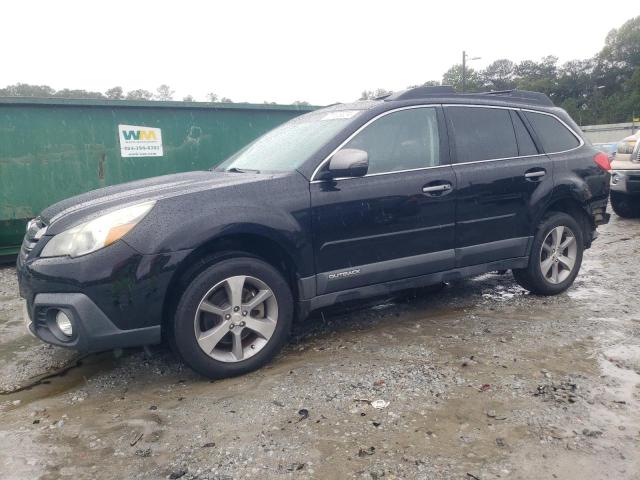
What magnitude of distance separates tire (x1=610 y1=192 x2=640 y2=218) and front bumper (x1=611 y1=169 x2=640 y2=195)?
312mm

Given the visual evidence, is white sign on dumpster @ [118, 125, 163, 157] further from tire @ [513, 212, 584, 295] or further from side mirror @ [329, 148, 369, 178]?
tire @ [513, 212, 584, 295]

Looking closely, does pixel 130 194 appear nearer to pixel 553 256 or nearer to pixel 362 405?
pixel 362 405

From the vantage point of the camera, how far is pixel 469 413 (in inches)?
108

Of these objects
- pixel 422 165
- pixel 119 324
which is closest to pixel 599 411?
pixel 422 165

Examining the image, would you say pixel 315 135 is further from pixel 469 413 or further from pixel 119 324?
pixel 469 413

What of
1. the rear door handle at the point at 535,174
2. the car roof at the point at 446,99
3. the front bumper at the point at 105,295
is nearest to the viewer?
the front bumper at the point at 105,295

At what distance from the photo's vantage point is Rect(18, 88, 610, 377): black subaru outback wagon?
9.80 feet

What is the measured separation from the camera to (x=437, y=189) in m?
3.91

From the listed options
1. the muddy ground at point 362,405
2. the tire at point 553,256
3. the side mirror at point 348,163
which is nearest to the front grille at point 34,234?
the muddy ground at point 362,405

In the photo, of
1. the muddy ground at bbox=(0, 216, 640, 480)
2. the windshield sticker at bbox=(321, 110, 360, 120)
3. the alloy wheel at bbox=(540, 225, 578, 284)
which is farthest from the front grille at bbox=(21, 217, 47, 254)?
the alloy wheel at bbox=(540, 225, 578, 284)

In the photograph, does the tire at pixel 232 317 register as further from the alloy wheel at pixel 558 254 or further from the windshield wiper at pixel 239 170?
the alloy wheel at pixel 558 254

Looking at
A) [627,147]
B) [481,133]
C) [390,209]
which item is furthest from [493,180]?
[627,147]

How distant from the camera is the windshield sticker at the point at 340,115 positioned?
12.8 ft

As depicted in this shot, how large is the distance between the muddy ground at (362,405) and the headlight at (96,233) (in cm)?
88
